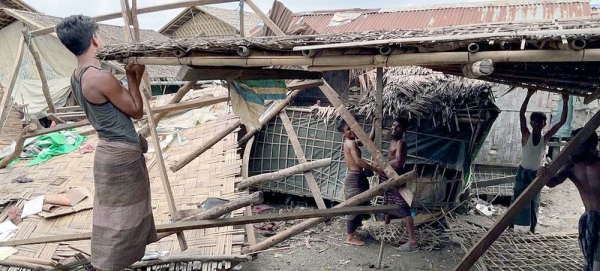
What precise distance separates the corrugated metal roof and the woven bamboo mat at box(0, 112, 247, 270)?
5.52 m

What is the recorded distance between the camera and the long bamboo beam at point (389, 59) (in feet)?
8.75

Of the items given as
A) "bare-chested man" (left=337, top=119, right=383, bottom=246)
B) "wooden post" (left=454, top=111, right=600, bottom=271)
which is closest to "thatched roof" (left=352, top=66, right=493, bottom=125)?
"bare-chested man" (left=337, top=119, right=383, bottom=246)

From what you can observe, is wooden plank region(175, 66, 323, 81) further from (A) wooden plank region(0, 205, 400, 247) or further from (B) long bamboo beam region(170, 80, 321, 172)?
(A) wooden plank region(0, 205, 400, 247)

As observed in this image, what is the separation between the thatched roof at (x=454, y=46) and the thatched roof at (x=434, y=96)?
2.21 m

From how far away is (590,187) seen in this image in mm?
4617

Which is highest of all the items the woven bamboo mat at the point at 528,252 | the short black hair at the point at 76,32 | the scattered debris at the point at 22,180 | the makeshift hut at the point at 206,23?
the makeshift hut at the point at 206,23

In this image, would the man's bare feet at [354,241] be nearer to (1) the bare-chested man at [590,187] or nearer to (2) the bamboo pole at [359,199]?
(2) the bamboo pole at [359,199]

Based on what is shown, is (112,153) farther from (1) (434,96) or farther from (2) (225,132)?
(1) (434,96)

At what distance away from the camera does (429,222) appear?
775 centimetres

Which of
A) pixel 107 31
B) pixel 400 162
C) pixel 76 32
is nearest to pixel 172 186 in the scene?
pixel 400 162

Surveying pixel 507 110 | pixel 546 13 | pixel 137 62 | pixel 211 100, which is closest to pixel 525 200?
pixel 211 100

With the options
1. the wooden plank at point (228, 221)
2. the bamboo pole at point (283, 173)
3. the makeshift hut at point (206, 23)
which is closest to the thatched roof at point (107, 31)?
the makeshift hut at point (206, 23)

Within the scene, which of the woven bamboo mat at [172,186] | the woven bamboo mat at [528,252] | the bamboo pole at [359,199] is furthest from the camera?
the woven bamboo mat at [528,252]

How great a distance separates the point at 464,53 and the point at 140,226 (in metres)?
A: 2.75
